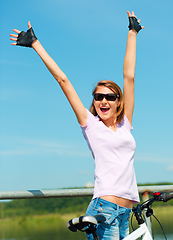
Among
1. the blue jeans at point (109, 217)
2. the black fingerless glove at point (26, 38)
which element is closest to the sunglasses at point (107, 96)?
the black fingerless glove at point (26, 38)

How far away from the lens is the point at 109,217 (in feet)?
6.40

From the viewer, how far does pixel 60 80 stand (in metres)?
2.16

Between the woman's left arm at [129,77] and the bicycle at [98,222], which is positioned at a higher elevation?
the woman's left arm at [129,77]

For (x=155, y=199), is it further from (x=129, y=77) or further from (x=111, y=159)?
(x=129, y=77)

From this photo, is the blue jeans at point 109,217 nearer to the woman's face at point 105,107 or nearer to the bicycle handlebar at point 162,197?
the bicycle handlebar at point 162,197

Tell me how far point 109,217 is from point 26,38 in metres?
1.38

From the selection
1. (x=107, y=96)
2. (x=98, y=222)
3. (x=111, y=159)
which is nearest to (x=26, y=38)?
(x=107, y=96)

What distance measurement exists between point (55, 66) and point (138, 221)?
1314mm

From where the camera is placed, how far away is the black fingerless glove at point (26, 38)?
2.29 m

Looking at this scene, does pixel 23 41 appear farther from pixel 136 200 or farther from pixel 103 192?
pixel 136 200

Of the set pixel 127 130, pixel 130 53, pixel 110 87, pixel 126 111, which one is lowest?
pixel 127 130

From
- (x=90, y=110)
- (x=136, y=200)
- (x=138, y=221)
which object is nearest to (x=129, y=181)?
(x=136, y=200)

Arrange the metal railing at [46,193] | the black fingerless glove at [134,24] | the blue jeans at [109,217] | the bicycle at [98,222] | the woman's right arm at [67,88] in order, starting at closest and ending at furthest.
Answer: the bicycle at [98,222], the blue jeans at [109,217], the woman's right arm at [67,88], the metal railing at [46,193], the black fingerless glove at [134,24]

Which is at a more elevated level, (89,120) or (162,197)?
(89,120)
